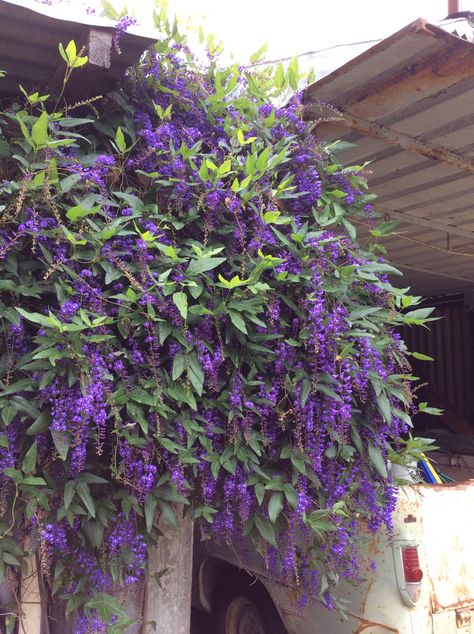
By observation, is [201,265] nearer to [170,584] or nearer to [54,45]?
[54,45]

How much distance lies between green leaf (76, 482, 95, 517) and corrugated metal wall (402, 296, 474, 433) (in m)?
7.85

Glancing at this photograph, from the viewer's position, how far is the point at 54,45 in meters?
2.24

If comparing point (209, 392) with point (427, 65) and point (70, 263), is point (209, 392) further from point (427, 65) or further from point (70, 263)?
point (427, 65)

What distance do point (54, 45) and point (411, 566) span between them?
9.23 feet

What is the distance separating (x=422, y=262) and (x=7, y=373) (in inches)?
231

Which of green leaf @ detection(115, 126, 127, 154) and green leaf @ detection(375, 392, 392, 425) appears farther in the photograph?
green leaf @ detection(375, 392, 392, 425)

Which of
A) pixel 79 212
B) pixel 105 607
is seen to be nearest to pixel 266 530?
pixel 105 607

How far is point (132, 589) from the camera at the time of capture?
2531 mm

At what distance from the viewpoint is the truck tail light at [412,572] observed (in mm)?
2736

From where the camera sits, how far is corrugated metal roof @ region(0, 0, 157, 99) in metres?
2.06

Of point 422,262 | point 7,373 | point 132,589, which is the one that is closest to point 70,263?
point 7,373

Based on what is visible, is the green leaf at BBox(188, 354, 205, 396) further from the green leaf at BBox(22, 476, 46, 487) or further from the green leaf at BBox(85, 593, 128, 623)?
the green leaf at BBox(85, 593, 128, 623)

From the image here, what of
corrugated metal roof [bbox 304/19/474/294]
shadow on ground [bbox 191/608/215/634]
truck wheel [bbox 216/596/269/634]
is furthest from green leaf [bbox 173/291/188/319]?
shadow on ground [bbox 191/608/215/634]

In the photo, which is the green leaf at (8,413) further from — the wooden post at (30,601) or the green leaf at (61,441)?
the wooden post at (30,601)
